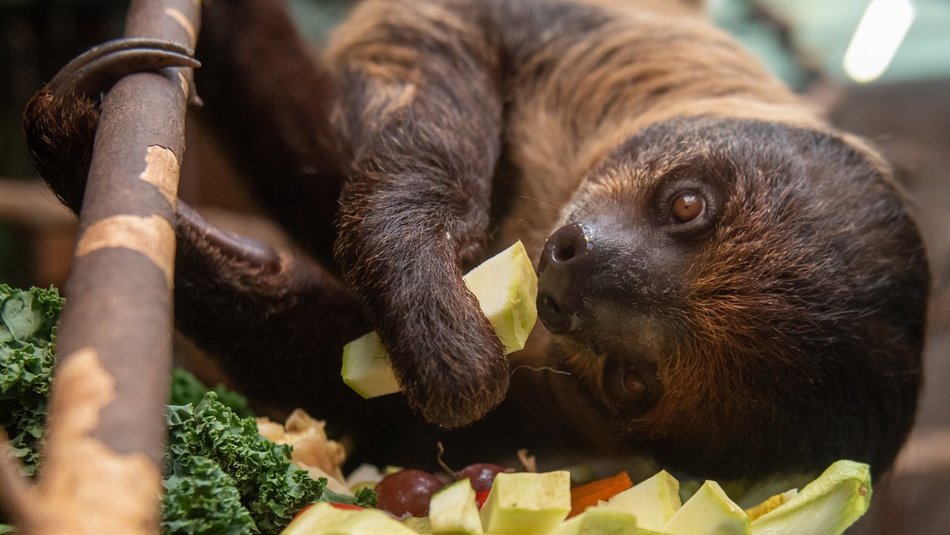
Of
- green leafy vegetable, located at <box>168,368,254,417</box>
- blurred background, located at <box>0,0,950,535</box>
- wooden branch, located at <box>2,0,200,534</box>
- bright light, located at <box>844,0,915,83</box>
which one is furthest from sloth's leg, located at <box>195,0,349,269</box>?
bright light, located at <box>844,0,915,83</box>

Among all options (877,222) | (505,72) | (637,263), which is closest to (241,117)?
(505,72)

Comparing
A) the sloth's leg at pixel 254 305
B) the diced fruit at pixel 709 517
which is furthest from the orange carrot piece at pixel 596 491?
the sloth's leg at pixel 254 305

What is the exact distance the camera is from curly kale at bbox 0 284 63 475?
5.66 ft

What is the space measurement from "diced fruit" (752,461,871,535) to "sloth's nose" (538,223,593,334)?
2.00 feet

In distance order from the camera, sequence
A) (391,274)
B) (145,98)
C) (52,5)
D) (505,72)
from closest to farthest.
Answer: (145,98), (391,274), (505,72), (52,5)

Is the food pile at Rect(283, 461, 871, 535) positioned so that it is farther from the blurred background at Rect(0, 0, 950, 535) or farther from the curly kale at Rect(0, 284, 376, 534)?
the blurred background at Rect(0, 0, 950, 535)

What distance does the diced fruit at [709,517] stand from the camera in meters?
1.77

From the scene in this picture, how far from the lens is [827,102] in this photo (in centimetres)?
550

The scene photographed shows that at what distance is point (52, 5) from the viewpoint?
15.2ft

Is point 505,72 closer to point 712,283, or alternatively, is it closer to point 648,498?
point 712,283

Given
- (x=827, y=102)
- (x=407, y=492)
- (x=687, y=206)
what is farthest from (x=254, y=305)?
(x=827, y=102)

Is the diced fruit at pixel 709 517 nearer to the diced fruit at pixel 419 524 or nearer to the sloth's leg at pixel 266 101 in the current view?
the diced fruit at pixel 419 524

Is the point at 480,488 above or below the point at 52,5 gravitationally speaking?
below

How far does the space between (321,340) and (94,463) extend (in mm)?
1435
